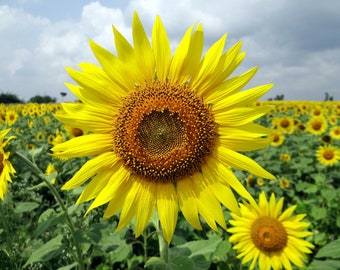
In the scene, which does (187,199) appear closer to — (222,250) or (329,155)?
(222,250)

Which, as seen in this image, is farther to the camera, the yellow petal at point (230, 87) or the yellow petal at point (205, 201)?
the yellow petal at point (205, 201)

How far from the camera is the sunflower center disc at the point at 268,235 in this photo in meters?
3.87

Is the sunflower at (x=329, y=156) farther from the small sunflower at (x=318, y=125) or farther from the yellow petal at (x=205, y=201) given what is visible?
the yellow petal at (x=205, y=201)

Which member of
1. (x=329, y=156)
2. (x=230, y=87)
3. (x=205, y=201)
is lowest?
(x=329, y=156)

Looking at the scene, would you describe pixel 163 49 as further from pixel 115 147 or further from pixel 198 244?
pixel 198 244

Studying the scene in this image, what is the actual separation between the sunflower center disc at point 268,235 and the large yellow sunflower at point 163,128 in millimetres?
1936

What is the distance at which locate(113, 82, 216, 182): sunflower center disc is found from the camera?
2.19 m

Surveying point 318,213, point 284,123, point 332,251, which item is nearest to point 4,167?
point 332,251

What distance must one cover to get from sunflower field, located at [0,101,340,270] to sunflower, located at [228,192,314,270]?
269 mm

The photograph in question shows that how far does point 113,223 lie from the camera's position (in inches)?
178

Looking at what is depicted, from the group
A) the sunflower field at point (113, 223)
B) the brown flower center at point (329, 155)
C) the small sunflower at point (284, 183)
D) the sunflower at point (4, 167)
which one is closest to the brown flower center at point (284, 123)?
the sunflower field at point (113, 223)

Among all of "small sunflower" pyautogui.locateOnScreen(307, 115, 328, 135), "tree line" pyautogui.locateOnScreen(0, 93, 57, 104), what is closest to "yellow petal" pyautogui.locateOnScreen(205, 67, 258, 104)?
"small sunflower" pyautogui.locateOnScreen(307, 115, 328, 135)

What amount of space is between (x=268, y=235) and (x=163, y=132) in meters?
2.21

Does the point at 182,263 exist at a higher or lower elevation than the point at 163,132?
lower
